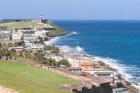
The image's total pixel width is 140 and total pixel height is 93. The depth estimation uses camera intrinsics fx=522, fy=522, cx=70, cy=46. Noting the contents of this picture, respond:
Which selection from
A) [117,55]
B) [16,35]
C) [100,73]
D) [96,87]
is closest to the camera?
[96,87]

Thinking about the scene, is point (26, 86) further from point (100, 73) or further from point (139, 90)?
point (100, 73)

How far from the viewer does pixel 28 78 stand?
3938 cm

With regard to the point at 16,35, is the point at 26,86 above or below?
above

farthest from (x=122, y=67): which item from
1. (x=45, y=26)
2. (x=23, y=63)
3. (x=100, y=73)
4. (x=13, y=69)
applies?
(x=45, y=26)

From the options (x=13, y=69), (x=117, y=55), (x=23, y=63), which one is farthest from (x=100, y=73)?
(x=117, y=55)

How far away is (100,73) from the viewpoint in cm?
6322

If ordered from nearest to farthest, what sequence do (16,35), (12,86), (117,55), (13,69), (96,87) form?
(12,86)
(96,87)
(13,69)
(117,55)
(16,35)

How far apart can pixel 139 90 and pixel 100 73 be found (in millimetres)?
8774

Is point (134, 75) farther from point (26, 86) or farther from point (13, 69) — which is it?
point (26, 86)

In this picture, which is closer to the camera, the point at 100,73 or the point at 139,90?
the point at 139,90

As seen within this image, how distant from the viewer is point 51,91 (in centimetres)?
2886

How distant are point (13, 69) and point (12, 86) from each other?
19.4 metres

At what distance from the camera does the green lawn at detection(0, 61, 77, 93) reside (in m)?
28.3

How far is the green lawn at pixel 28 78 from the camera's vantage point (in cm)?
2830
